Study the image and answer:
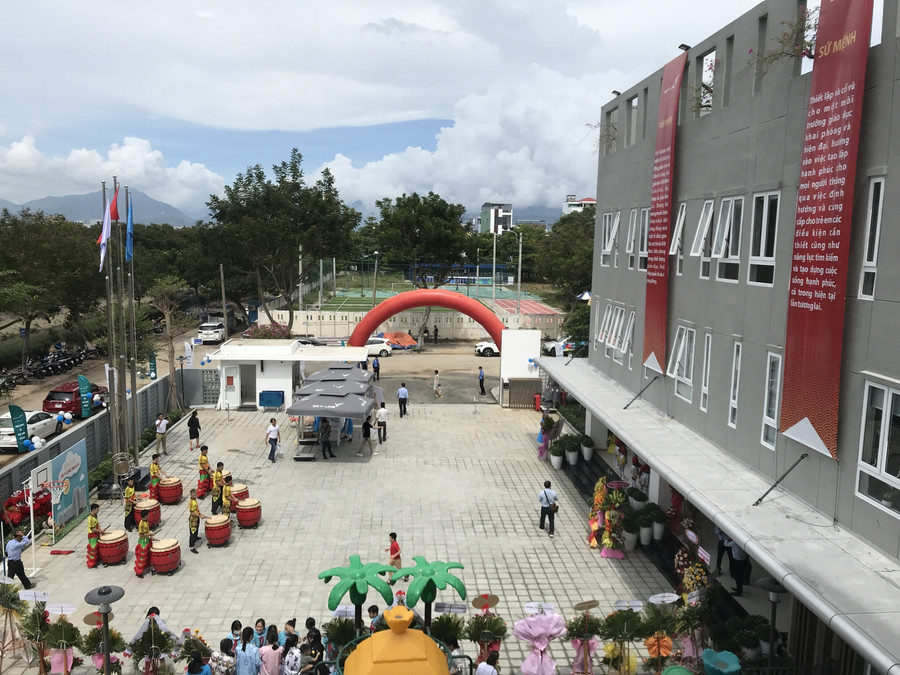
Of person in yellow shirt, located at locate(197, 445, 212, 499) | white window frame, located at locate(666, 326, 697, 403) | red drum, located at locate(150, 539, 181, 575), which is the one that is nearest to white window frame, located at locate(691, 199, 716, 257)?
white window frame, located at locate(666, 326, 697, 403)

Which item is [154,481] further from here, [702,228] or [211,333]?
[211,333]

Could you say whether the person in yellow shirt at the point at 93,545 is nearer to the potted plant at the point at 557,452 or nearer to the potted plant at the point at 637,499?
the potted plant at the point at 637,499

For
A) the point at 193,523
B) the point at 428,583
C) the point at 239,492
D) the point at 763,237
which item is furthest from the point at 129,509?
the point at 763,237

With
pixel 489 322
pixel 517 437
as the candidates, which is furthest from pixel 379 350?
pixel 517 437

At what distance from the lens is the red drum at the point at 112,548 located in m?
13.9

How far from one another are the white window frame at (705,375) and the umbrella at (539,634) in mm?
5274

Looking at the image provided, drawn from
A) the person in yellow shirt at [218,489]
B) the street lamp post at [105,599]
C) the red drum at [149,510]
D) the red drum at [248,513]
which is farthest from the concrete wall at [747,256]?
the red drum at [149,510]

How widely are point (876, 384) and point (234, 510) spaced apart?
13798mm

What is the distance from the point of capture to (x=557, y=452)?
20391 mm

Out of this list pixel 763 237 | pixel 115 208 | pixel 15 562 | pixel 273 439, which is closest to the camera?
pixel 763 237

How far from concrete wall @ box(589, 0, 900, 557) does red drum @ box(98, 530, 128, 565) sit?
11.9m

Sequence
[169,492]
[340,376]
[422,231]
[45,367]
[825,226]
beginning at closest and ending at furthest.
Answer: [825,226]
[169,492]
[340,376]
[45,367]
[422,231]

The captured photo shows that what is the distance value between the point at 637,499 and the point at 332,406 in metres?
9.32

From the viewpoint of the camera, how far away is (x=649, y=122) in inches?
622
